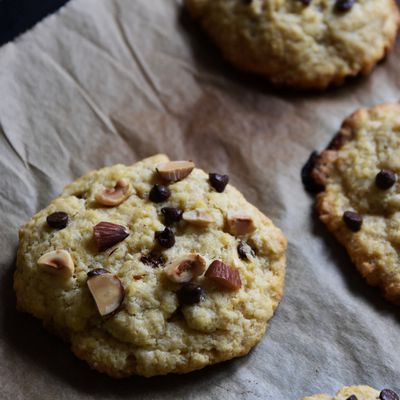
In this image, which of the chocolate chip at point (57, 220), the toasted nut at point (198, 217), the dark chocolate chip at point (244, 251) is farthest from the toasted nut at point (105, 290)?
the dark chocolate chip at point (244, 251)

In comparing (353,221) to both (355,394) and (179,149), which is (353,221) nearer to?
(355,394)

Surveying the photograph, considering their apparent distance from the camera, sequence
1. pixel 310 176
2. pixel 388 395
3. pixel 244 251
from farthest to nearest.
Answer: pixel 310 176 < pixel 244 251 < pixel 388 395

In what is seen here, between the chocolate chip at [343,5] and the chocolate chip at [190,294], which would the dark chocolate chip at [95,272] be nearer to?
the chocolate chip at [190,294]

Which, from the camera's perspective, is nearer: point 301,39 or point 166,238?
point 166,238

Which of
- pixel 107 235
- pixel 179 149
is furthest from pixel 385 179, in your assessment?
pixel 107 235

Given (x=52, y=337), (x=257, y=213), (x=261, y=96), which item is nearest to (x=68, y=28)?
(x=261, y=96)

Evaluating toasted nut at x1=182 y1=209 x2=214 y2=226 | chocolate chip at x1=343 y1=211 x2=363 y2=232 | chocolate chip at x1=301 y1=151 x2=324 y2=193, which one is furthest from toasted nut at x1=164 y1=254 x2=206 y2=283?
chocolate chip at x1=301 y1=151 x2=324 y2=193
